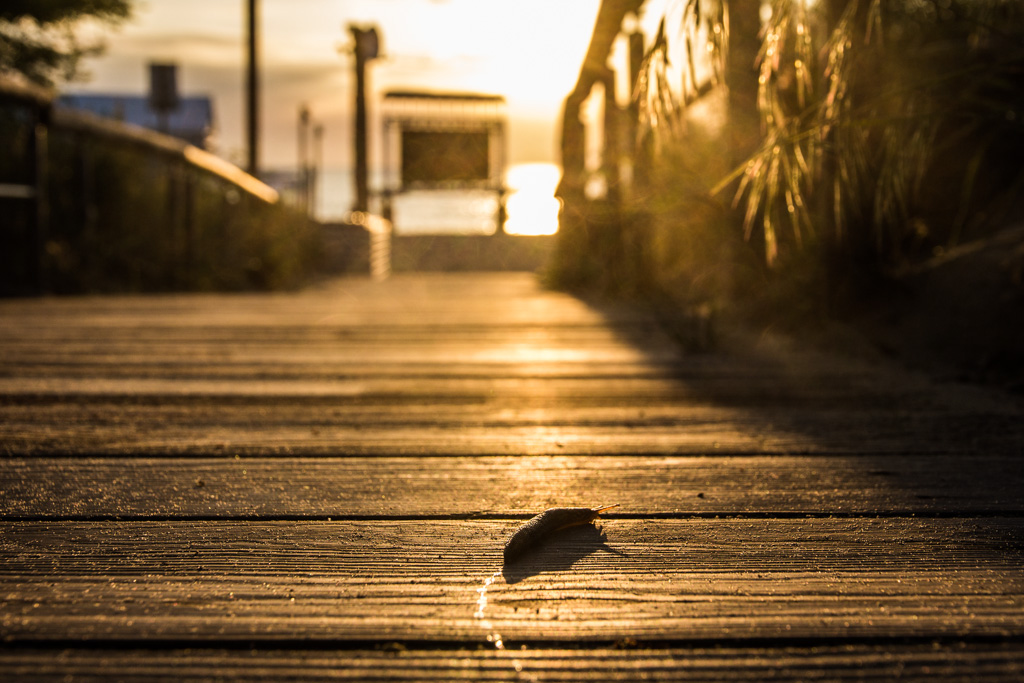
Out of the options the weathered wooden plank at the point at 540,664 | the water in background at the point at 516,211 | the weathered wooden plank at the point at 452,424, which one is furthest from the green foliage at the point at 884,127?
the water in background at the point at 516,211

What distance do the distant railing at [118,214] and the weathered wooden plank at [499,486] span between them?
13.0 ft

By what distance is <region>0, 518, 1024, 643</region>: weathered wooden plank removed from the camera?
0.81 meters

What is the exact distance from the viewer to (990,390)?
6.86 ft

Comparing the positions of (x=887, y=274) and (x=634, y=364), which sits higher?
(x=887, y=274)

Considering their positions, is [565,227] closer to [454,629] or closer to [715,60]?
[715,60]

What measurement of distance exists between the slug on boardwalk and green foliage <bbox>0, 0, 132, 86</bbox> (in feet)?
38.7

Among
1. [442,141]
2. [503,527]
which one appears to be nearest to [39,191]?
[503,527]

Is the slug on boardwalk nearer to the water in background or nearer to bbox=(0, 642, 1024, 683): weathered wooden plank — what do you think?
bbox=(0, 642, 1024, 683): weathered wooden plank

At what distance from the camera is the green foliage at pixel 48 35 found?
10.7m

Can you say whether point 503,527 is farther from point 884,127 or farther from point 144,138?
point 144,138

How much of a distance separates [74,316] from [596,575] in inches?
152

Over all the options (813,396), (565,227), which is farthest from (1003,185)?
(565,227)

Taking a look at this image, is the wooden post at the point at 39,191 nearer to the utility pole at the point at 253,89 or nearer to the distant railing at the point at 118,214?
the distant railing at the point at 118,214

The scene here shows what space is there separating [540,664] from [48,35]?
43.7ft
